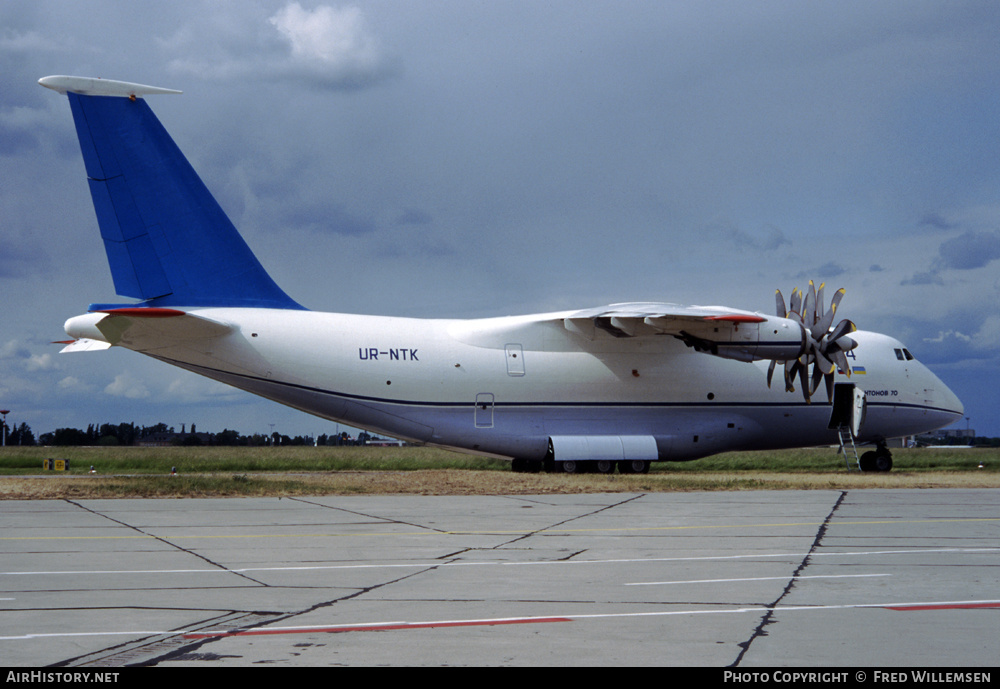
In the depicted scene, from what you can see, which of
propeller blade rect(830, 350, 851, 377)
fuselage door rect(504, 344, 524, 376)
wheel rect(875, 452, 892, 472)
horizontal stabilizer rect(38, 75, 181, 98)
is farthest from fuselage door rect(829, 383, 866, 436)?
horizontal stabilizer rect(38, 75, 181, 98)

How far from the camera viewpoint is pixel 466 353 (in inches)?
944

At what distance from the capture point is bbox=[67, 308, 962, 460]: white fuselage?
22281mm

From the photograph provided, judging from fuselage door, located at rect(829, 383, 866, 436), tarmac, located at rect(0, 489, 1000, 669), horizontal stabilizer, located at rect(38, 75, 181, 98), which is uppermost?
horizontal stabilizer, located at rect(38, 75, 181, 98)

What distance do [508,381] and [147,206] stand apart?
968 centimetres

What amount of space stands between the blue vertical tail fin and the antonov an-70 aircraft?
0.03m

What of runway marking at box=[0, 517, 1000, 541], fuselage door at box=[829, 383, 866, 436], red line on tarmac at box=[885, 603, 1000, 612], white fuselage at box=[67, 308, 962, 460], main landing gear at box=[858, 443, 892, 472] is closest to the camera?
red line on tarmac at box=[885, 603, 1000, 612]

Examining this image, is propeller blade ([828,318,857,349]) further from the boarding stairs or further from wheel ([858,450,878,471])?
wheel ([858,450,878,471])

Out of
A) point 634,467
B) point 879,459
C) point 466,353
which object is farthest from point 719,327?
point 879,459

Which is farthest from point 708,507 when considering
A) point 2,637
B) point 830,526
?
point 2,637

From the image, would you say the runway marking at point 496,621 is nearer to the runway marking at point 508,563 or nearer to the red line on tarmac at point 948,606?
the red line on tarmac at point 948,606

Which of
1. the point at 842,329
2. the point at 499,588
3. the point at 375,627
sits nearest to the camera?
the point at 375,627

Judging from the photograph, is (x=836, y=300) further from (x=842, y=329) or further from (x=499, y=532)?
(x=499, y=532)

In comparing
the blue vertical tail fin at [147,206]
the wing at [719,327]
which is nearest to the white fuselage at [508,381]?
the blue vertical tail fin at [147,206]

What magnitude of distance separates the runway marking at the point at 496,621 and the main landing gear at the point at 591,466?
17880 millimetres
